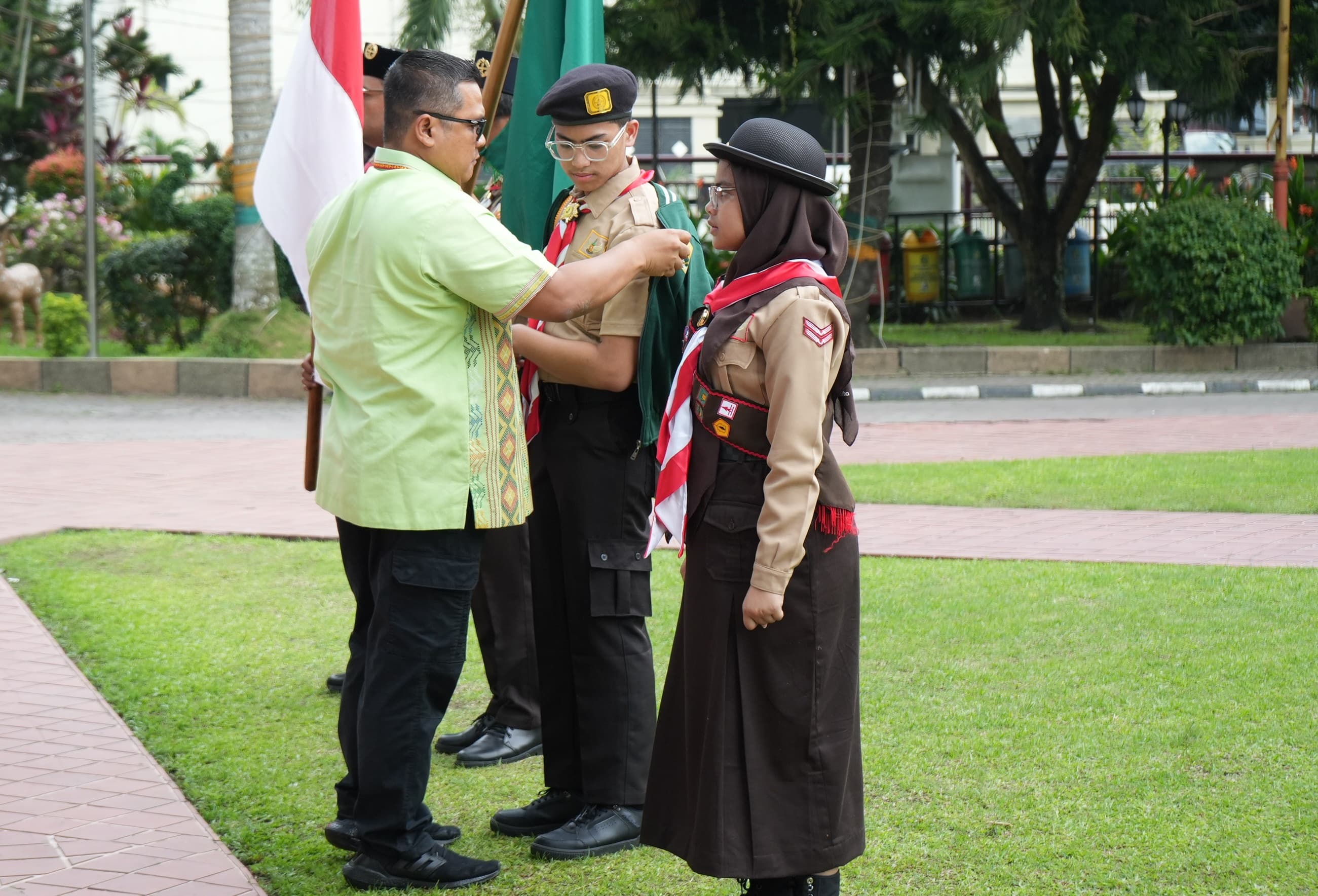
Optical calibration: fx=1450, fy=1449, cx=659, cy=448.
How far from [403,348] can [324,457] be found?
0.42 meters

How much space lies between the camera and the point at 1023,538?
755cm

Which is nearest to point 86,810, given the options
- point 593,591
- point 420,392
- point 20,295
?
point 593,591

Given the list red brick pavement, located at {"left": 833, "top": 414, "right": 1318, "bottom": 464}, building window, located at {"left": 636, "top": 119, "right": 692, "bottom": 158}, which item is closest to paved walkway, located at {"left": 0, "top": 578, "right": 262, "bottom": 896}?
red brick pavement, located at {"left": 833, "top": 414, "right": 1318, "bottom": 464}

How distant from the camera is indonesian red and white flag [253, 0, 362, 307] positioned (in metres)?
4.54

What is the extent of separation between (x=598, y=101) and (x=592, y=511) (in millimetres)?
1057

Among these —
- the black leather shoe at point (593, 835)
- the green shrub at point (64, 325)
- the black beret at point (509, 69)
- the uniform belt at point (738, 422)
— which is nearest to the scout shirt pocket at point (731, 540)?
the uniform belt at point (738, 422)

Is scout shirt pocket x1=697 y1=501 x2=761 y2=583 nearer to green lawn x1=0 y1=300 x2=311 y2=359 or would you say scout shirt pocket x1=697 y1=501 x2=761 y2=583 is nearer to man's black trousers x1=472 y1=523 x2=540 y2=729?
man's black trousers x1=472 y1=523 x2=540 y2=729

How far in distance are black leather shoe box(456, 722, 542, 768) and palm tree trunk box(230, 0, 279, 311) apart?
38.2 ft


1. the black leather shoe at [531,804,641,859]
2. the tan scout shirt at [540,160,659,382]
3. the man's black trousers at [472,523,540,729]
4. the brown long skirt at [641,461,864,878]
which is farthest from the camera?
the man's black trousers at [472,523,540,729]

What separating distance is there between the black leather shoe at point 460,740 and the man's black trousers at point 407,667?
108cm

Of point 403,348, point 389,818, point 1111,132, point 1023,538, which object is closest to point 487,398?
point 403,348

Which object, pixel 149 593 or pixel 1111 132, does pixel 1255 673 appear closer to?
pixel 149 593

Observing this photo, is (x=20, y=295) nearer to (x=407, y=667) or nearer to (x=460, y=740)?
(x=460, y=740)

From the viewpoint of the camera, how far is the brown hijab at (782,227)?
10.3 feet
